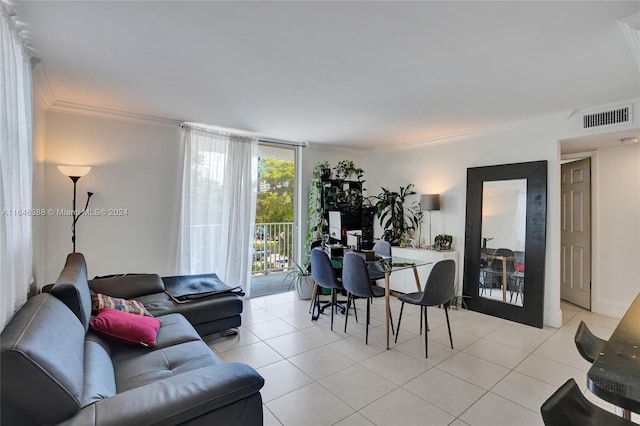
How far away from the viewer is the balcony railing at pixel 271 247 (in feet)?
18.6

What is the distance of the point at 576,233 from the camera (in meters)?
4.19

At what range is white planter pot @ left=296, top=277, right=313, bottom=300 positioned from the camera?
4.42 m

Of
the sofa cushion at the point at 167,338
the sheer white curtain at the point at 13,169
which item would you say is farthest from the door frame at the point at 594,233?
the sheer white curtain at the point at 13,169

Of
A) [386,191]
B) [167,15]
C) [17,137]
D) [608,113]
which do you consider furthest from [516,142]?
[17,137]

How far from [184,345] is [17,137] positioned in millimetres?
1673

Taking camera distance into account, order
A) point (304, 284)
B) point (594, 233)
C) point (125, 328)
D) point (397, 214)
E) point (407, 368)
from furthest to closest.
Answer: point (397, 214) < point (304, 284) < point (594, 233) < point (407, 368) < point (125, 328)

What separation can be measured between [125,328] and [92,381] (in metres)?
0.65

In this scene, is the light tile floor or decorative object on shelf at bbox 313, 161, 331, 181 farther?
decorative object on shelf at bbox 313, 161, 331, 181

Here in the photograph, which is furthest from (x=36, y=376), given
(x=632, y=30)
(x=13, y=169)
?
(x=632, y=30)

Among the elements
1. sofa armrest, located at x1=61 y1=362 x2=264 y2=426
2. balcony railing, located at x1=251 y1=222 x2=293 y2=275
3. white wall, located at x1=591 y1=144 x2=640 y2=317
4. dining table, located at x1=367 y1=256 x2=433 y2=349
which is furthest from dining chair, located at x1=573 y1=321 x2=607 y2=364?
balcony railing, located at x1=251 y1=222 x2=293 y2=275

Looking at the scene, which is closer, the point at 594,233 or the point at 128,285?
the point at 128,285

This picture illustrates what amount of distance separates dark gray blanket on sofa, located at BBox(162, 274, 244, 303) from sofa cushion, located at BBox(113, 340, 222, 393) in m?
0.93

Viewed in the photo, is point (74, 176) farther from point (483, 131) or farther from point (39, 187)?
point (483, 131)

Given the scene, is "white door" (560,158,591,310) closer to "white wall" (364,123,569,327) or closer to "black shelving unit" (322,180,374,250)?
"white wall" (364,123,569,327)
